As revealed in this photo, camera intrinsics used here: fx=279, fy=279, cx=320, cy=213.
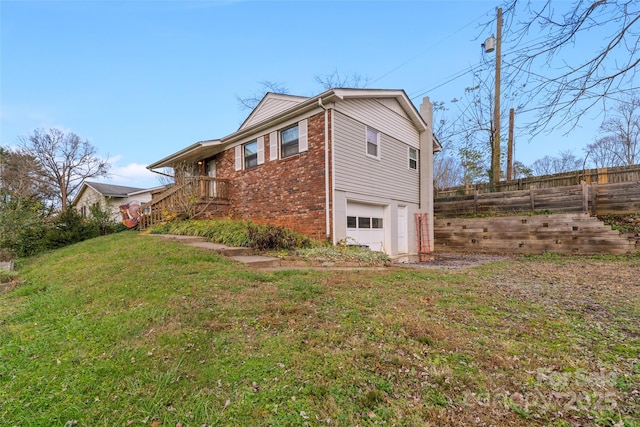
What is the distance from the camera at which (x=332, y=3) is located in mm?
7449

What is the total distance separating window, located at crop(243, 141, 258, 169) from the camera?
10695 mm

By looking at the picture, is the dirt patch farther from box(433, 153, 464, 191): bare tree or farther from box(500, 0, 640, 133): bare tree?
box(433, 153, 464, 191): bare tree

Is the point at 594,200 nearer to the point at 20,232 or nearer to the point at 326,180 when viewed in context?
the point at 326,180

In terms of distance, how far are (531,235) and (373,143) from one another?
659cm

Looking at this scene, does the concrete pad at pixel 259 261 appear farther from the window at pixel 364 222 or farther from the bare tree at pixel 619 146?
the bare tree at pixel 619 146

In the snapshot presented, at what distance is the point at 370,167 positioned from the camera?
31.2 ft

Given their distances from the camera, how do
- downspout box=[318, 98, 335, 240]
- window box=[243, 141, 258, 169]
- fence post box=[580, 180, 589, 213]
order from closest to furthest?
downspout box=[318, 98, 335, 240] → fence post box=[580, 180, 589, 213] → window box=[243, 141, 258, 169]

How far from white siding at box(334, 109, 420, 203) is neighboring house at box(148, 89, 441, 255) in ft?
0.10

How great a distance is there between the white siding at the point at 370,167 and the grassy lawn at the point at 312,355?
4.74 m

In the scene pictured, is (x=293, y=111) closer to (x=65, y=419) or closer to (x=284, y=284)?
(x=284, y=284)

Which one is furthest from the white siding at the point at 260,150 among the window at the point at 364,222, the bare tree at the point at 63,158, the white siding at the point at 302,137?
the bare tree at the point at 63,158

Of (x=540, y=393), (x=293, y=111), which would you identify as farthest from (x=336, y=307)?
(x=293, y=111)

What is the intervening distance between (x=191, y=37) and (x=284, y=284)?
956cm

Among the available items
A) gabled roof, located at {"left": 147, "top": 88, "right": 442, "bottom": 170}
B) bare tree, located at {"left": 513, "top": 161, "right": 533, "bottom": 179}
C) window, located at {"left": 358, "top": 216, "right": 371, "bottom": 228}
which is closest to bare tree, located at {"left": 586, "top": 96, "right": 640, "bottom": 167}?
bare tree, located at {"left": 513, "top": 161, "right": 533, "bottom": 179}
